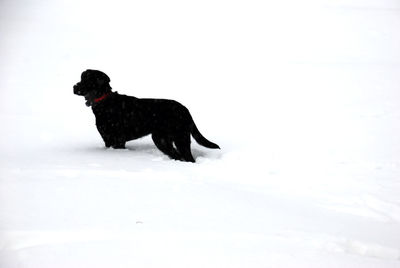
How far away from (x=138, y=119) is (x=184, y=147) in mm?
675

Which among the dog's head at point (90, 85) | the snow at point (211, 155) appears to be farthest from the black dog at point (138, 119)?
the snow at point (211, 155)

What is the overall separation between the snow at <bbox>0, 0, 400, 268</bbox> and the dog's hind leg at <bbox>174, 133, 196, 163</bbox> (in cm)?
15

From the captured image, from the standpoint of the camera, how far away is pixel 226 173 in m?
4.12

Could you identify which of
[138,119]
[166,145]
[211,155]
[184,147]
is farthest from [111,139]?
[211,155]

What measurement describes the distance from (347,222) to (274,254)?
98 cm

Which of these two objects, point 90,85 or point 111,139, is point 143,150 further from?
point 90,85

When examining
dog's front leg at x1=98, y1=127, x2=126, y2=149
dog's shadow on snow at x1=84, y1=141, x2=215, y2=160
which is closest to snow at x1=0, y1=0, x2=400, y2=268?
dog's shadow on snow at x1=84, y1=141, x2=215, y2=160

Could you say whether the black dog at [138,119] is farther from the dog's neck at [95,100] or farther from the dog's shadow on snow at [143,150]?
the dog's shadow on snow at [143,150]

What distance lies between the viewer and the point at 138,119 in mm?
5078

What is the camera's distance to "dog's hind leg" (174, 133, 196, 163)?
4.95 m

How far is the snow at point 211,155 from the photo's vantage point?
7.14 feet

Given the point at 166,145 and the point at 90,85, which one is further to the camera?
the point at 90,85

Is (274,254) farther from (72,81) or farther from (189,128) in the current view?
(72,81)

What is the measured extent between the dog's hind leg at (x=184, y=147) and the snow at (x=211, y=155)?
0.50 ft
